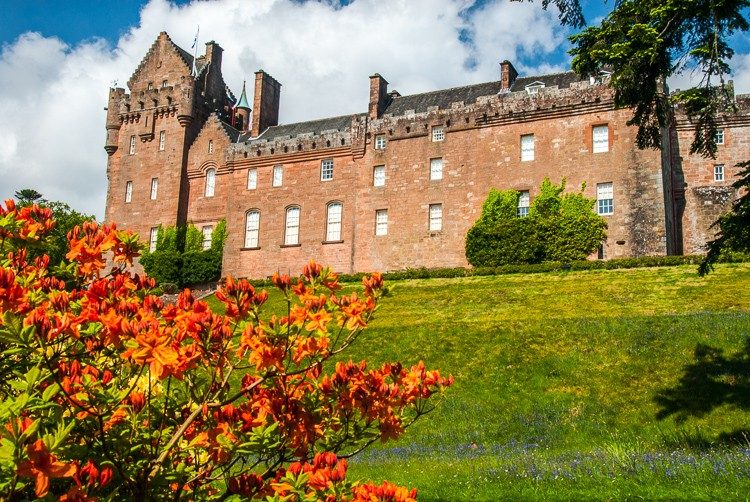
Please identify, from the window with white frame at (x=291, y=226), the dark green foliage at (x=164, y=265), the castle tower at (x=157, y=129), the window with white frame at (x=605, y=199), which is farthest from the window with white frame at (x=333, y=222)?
the window with white frame at (x=605, y=199)

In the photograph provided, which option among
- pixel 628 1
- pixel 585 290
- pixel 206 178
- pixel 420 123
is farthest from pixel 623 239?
pixel 206 178

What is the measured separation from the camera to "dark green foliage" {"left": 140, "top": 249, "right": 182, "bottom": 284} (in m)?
43.2

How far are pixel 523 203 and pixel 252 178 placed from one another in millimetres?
17519

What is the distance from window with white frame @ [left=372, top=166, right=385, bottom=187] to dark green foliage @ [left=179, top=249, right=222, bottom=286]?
11077mm

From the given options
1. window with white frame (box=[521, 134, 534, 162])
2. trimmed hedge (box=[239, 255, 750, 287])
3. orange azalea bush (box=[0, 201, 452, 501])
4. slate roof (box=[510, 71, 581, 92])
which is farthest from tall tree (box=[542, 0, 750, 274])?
slate roof (box=[510, 71, 581, 92])

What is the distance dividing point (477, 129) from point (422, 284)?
10.9 metres

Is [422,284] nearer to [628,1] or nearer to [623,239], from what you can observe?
[623,239]

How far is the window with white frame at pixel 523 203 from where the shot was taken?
35.9 metres

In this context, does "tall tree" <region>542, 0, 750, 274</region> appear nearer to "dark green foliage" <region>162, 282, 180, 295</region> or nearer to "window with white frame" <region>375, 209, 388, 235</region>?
"window with white frame" <region>375, 209, 388, 235</region>

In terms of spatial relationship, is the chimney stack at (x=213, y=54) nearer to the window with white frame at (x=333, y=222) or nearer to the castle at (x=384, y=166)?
the castle at (x=384, y=166)

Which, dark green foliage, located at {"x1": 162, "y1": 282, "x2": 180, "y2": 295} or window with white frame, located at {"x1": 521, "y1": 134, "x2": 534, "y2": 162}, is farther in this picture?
dark green foliage, located at {"x1": 162, "y1": 282, "x2": 180, "y2": 295}

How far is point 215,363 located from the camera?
14.6ft

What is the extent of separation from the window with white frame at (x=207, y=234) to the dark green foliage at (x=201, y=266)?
0.96m

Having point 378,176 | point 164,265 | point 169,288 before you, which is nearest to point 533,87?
point 378,176
